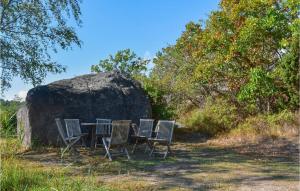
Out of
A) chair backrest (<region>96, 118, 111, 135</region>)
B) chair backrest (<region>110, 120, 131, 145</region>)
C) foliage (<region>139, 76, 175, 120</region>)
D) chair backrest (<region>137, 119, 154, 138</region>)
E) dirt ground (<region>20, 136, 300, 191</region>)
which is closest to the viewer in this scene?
dirt ground (<region>20, 136, 300, 191</region>)

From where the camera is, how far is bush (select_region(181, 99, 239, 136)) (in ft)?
50.6

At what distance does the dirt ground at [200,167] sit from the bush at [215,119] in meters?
1.93

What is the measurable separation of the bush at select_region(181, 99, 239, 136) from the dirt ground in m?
1.93

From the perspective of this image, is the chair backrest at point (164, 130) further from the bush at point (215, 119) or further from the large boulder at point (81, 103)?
the bush at point (215, 119)

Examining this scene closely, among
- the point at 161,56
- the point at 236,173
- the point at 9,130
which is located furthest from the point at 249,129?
the point at 161,56

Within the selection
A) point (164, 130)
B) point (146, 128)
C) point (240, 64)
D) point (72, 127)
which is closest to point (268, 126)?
point (240, 64)

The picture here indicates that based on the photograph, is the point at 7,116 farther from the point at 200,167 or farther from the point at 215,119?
the point at 200,167

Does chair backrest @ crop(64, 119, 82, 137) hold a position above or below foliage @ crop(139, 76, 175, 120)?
below

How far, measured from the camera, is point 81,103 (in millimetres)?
13570

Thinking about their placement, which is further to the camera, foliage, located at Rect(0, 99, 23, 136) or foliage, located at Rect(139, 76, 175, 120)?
foliage, located at Rect(139, 76, 175, 120)

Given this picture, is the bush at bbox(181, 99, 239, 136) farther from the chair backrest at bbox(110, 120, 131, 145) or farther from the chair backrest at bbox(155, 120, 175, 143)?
the chair backrest at bbox(110, 120, 131, 145)

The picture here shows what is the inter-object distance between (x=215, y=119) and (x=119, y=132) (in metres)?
6.06

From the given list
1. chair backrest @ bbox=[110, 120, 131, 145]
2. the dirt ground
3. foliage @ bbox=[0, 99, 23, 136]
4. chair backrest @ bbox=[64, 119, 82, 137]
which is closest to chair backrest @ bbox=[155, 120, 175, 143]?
the dirt ground

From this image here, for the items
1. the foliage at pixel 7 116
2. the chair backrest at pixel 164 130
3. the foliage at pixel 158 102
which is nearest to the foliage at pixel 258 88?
the foliage at pixel 158 102
